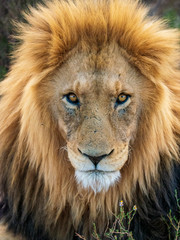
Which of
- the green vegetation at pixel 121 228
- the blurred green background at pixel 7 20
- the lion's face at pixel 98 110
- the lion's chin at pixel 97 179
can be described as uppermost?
the blurred green background at pixel 7 20

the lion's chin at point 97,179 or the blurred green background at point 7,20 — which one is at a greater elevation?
the blurred green background at point 7,20

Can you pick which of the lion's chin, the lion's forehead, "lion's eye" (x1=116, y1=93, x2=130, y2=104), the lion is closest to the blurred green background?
the lion

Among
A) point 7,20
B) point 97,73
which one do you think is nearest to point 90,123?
point 97,73

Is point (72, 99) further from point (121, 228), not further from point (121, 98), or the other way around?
point (121, 228)

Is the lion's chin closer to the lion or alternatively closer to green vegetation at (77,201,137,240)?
the lion

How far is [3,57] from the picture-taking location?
19.1ft

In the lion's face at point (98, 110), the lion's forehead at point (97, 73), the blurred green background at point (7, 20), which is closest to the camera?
the lion's face at point (98, 110)

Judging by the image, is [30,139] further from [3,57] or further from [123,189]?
[3,57]

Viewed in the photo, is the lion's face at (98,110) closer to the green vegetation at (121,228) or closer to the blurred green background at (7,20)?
the green vegetation at (121,228)

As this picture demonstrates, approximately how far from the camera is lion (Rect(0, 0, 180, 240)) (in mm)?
3053

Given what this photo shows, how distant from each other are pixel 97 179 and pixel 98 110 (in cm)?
44

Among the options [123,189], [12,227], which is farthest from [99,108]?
[12,227]

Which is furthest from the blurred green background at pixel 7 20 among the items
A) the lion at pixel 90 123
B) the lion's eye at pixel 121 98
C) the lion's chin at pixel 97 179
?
the lion's chin at pixel 97 179

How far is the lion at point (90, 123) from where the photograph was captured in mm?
3053
